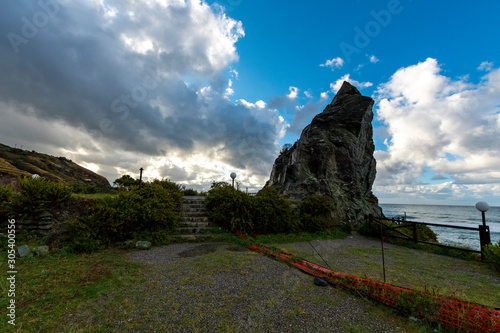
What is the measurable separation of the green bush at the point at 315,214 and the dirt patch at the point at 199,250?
4.92 metres

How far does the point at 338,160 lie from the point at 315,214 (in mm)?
6481

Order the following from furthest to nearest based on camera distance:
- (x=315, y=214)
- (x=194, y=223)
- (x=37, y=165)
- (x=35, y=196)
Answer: (x=37, y=165), (x=315, y=214), (x=194, y=223), (x=35, y=196)

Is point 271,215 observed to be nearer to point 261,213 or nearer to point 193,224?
point 261,213

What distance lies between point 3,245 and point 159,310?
6.18m

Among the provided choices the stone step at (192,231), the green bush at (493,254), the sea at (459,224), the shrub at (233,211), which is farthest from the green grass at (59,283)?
the sea at (459,224)

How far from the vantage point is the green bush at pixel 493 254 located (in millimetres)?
5438

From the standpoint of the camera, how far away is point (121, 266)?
4688 mm

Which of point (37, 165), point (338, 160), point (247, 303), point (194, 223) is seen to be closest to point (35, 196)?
Answer: point (194, 223)

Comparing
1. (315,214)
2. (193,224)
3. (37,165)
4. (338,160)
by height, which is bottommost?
(193,224)

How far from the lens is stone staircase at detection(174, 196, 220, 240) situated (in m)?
7.82

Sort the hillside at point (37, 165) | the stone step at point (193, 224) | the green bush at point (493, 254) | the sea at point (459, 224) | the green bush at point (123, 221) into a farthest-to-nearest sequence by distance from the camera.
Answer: the hillside at point (37, 165)
the sea at point (459, 224)
the stone step at point (193, 224)
the green bush at point (123, 221)
the green bush at point (493, 254)

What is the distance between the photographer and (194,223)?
8586mm

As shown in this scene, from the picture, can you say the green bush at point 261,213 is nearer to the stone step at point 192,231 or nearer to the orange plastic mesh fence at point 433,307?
the stone step at point 192,231

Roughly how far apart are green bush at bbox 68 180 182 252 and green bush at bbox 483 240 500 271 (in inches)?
398
